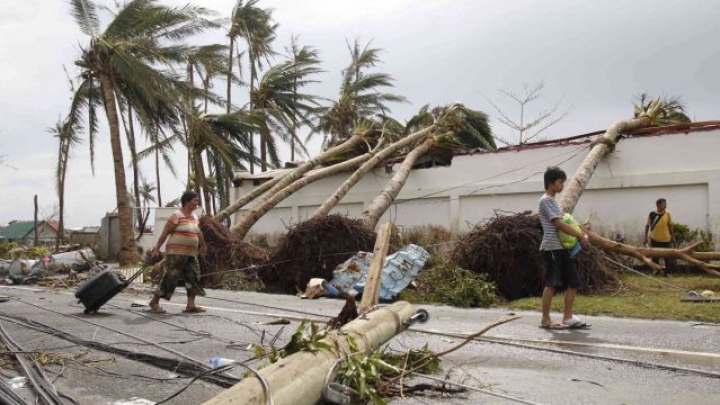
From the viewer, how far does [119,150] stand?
19609 millimetres

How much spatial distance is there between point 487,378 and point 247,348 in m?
2.15

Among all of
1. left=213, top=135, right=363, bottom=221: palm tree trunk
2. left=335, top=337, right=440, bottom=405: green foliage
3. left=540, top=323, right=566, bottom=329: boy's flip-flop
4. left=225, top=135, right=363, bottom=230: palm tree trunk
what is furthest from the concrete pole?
left=213, top=135, right=363, bottom=221: palm tree trunk

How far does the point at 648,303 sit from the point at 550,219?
2867 mm

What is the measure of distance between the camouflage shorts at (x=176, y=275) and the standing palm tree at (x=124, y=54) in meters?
11.5

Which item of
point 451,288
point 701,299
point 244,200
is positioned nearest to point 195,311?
point 451,288

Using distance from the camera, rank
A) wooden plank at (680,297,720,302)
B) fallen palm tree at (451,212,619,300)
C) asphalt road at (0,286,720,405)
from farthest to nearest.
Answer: fallen palm tree at (451,212,619,300), wooden plank at (680,297,720,302), asphalt road at (0,286,720,405)

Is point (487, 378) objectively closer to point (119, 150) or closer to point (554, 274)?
point (554, 274)

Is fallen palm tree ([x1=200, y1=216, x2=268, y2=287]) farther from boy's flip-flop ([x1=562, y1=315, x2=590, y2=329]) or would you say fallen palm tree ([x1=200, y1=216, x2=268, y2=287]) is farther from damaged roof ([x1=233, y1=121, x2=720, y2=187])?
boy's flip-flop ([x1=562, y1=315, x2=590, y2=329])

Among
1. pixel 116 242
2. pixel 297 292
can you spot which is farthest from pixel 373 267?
pixel 116 242

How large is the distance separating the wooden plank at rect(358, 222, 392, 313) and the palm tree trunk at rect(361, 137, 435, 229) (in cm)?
808

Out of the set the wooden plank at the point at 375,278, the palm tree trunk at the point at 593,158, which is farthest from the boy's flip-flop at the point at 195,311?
the palm tree trunk at the point at 593,158

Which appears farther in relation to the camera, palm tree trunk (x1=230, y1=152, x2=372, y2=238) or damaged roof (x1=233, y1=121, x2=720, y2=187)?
palm tree trunk (x1=230, y1=152, x2=372, y2=238)

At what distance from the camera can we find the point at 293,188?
746 inches

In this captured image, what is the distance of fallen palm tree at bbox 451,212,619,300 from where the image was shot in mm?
10219
